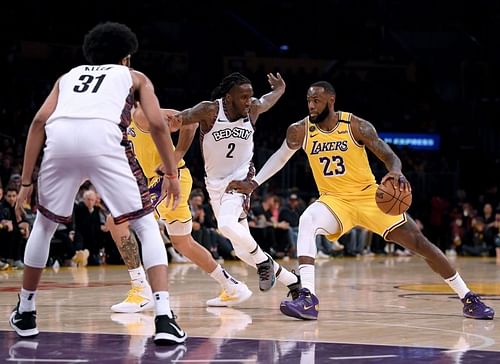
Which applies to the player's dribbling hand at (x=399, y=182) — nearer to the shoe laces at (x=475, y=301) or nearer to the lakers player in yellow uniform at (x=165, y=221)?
the shoe laces at (x=475, y=301)

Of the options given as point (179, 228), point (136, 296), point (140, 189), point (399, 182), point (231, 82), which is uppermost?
point (231, 82)

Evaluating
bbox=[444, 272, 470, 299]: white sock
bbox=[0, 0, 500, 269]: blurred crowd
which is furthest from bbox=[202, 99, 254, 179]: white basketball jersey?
bbox=[0, 0, 500, 269]: blurred crowd

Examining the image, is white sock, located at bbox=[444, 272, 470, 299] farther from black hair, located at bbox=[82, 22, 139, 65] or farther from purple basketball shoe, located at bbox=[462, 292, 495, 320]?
black hair, located at bbox=[82, 22, 139, 65]

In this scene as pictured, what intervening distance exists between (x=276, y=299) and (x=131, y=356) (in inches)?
161

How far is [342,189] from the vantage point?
816 cm

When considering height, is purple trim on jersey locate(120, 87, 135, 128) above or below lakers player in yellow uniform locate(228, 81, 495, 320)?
above

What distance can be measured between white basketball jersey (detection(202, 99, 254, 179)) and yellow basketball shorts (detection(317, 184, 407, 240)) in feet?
3.32

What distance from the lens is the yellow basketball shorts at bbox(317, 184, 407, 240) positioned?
7.92 meters

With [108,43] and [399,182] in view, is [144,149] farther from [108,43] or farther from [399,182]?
[108,43]

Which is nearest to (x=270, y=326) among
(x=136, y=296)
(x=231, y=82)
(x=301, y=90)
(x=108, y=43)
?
(x=136, y=296)

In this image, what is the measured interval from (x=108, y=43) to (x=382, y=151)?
2659 mm

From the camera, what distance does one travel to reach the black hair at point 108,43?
610 cm

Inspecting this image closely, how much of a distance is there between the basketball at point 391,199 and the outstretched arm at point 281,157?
95 cm

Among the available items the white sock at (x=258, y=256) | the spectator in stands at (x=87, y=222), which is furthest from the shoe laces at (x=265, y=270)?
the spectator in stands at (x=87, y=222)
